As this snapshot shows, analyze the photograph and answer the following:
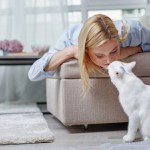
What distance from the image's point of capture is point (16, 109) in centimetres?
247

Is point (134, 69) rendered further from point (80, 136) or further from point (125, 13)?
point (125, 13)

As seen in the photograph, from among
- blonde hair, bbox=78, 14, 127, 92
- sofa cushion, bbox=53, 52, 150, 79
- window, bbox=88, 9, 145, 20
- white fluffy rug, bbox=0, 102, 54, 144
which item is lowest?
white fluffy rug, bbox=0, 102, 54, 144

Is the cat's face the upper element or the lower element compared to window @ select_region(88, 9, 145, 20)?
lower

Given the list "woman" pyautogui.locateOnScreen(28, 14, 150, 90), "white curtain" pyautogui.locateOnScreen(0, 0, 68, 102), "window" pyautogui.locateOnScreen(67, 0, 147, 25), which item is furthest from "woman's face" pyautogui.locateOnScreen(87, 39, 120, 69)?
"window" pyautogui.locateOnScreen(67, 0, 147, 25)

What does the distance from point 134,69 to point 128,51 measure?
0.10 meters

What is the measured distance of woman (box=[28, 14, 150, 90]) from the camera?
1533mm

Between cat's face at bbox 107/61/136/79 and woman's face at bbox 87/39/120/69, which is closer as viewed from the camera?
cat's face at bbox 107/61/136/79

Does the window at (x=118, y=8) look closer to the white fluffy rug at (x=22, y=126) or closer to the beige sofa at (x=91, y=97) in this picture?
the white fluffy rug at (x=22, y=126)

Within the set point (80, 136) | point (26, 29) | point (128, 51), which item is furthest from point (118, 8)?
point (80, 136)

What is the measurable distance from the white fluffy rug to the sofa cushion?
0.30 metres

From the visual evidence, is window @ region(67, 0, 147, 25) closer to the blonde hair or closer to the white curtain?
A: the white curtain

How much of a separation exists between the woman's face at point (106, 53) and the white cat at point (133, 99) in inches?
4.8

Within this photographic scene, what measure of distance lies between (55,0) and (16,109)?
117 cm

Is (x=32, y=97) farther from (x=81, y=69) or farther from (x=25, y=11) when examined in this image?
(x=81, y=69)
